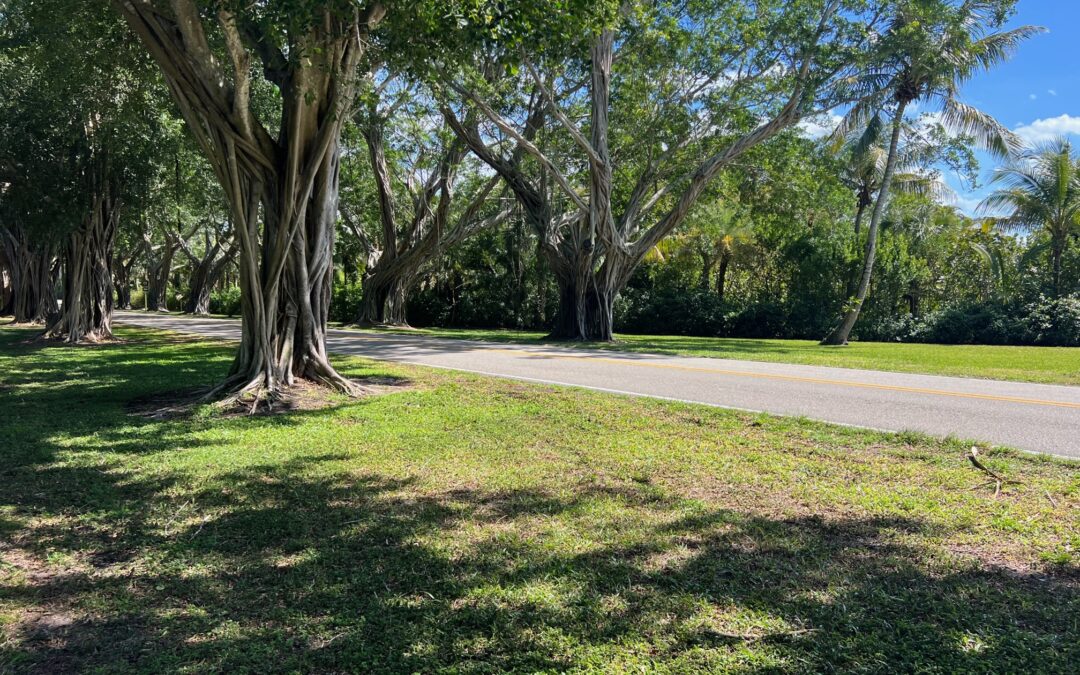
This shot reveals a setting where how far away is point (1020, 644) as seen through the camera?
2980 millimetres

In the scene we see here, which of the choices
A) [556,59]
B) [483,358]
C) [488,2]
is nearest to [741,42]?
[483,358]

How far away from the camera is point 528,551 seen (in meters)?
3.98

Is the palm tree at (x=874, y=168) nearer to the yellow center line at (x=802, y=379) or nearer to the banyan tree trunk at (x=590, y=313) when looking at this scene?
the banyan tree trunk at (x=590, y=313)

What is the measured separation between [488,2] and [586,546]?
17.4 ft

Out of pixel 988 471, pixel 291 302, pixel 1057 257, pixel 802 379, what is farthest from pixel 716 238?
pixel 988 471

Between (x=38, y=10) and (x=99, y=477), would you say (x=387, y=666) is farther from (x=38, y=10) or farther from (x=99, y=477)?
(x=38, y=10)

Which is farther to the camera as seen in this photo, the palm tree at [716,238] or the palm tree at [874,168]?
the palm tree at [716,238]

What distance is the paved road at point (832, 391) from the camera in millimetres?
7402

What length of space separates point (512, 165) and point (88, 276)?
39.7ft

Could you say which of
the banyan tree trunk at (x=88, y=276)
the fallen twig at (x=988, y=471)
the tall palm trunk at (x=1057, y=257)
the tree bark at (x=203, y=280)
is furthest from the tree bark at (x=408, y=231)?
the tall palm trunk at (x=1057, y=257)

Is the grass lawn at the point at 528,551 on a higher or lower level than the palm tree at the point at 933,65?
lower

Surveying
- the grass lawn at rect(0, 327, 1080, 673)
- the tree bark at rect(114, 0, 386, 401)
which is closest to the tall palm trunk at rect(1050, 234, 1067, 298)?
the grass lawn at rect(0, 327, 1080, 673)

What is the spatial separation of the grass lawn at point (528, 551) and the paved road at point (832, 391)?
119 cm

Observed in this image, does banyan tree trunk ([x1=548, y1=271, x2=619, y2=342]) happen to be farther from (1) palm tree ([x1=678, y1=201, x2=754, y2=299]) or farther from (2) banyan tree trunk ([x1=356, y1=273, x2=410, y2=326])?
(2) banyan tree trunk ([x1=356, y1=273, x2=410, y2=326])
